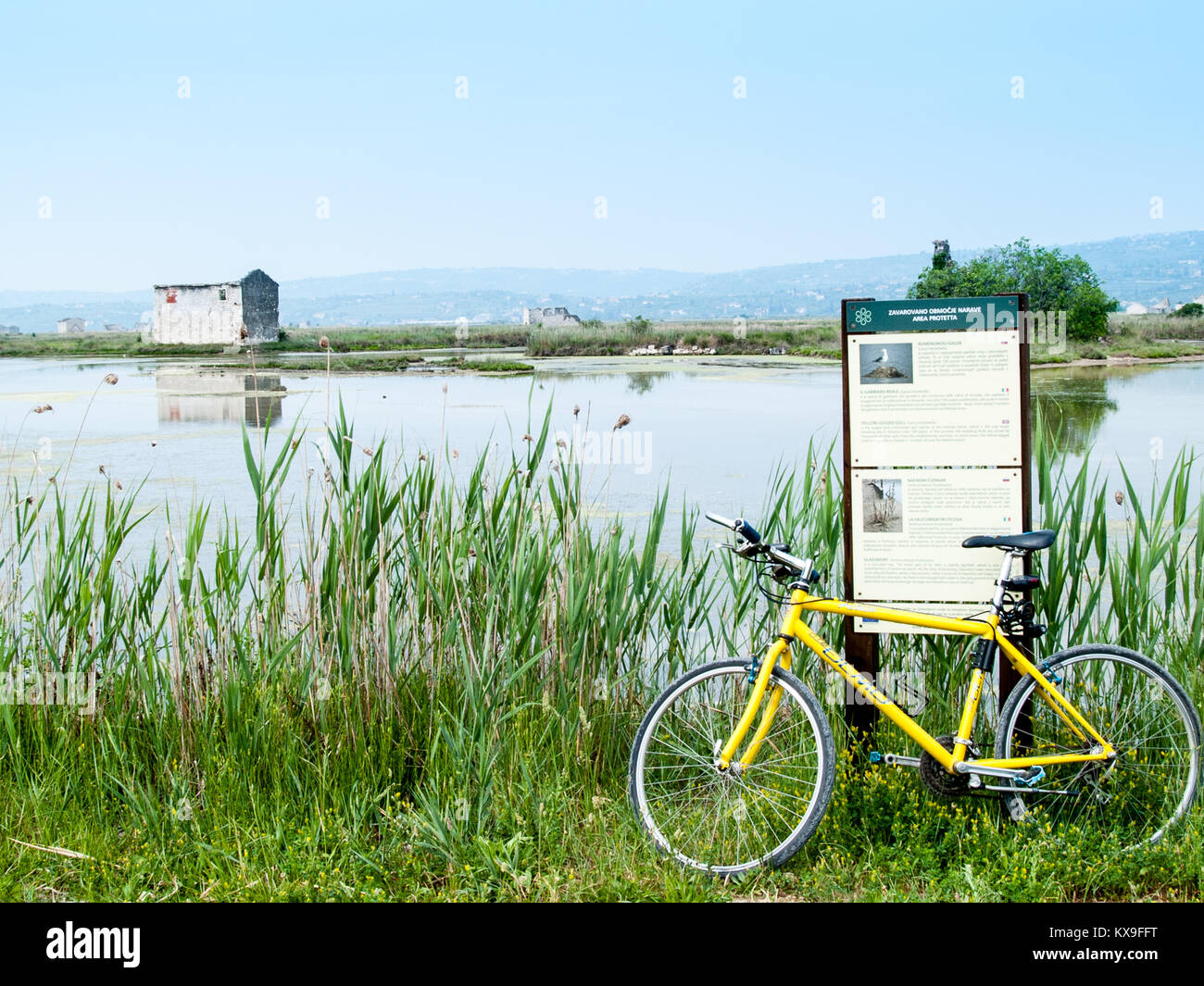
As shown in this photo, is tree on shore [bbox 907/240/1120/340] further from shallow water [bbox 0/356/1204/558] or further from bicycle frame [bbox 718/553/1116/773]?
bicycle frame [bbox 718/553/1116/773]

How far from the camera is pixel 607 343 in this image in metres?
45.7

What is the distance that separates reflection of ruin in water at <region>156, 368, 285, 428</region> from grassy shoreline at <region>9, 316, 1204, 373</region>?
1.91 meters

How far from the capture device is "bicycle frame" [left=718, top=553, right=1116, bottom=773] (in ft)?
9.01

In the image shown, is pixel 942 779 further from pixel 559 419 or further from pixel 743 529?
pixel 559 419

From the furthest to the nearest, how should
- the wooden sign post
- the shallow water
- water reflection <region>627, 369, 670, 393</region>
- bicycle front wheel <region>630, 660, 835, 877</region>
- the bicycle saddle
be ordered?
1. water reflection <region>627, 369, 670, 393</region>
2. the shallow water
3. the wooden sign post
4. the bicycle saddle
5. bicycle front wheel <region>630, 660, 835, 877</region>

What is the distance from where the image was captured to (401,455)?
3.61 meters

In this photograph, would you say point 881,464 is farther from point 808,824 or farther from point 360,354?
point 360,354

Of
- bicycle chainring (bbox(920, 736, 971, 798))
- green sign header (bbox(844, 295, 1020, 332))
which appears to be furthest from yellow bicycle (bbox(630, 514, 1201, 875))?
green sign header (bbox(844, 295, 1020, 332))

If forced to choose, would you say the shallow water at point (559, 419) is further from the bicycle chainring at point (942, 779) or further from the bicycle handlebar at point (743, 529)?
the bicycle chainring at point (942, 779)

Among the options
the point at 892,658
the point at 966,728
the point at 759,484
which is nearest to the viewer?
the point at 966,728

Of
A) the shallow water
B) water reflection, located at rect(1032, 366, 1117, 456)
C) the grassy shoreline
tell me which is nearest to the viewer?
the shallow water

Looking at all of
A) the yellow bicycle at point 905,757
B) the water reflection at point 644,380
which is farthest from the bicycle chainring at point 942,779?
the water reflection at point 644,380
